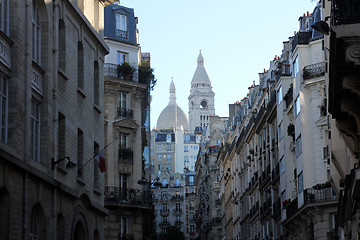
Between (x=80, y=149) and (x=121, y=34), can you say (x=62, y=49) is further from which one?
(x=121, y=34)

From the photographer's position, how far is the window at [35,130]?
27.0 meters

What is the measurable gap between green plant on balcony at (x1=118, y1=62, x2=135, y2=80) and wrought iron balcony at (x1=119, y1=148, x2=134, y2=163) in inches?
186

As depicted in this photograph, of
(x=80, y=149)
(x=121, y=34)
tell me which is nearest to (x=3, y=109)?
(x=80, y=149)

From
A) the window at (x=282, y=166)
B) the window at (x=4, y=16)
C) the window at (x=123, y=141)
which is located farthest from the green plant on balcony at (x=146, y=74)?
the window at (x=4, y=16)

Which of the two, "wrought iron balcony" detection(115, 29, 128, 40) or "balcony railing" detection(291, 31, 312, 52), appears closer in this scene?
"balcony railing" detection(291, 31, 312, 52)

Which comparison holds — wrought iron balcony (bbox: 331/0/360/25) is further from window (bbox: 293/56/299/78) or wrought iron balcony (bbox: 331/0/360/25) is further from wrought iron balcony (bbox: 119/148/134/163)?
wrought iron balcony (bbox: 119/148/134/163)

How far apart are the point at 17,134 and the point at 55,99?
4.69m

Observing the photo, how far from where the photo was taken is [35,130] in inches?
1075

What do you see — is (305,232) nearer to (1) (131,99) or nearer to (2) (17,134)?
(1) (131,99)

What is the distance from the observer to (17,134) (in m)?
24.5

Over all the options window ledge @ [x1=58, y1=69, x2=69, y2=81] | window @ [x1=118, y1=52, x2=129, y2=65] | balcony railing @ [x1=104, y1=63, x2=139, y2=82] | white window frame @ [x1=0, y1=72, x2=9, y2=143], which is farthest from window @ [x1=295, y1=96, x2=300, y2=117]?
white window frame @ [x1=0, y1=72, x2=9, y2=143]

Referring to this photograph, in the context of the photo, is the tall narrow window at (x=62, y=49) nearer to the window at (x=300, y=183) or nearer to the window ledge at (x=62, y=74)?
the window ledge at (x=62, y=74)

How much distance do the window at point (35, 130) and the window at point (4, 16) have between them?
11.0 ft

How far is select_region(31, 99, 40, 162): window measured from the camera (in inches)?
1062
